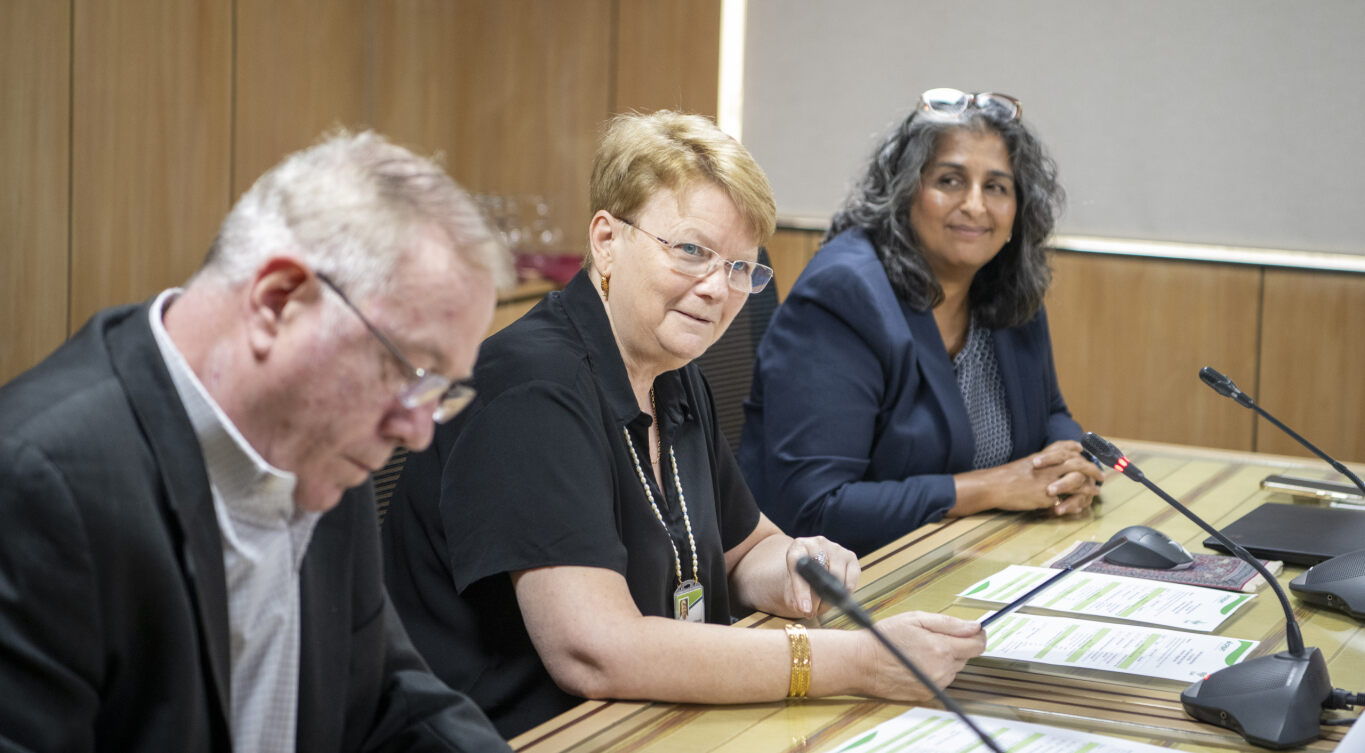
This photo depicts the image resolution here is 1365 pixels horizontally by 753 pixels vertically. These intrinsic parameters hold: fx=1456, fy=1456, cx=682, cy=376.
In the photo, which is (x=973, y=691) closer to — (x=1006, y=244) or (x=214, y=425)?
(x=214, y=425)

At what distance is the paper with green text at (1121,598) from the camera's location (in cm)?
180

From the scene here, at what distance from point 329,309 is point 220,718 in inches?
12.2

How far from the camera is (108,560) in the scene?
95 cm

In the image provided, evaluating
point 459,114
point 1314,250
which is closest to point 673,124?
point 1314,250

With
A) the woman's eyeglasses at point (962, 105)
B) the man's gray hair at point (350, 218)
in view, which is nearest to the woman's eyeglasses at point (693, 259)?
the man's gray hair at point (350, 218)

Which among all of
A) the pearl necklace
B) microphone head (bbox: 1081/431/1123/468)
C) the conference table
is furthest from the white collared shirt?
microphone head (bbox: 1081/431/1123/468)

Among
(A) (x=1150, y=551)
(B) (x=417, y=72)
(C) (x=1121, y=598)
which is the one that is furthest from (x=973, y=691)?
(B) (x=417, y=72)

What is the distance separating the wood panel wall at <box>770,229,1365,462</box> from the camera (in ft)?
13.9

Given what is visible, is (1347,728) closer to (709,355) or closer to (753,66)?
(709,355)

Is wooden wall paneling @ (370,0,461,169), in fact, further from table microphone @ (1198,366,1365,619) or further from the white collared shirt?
the white collared shirt

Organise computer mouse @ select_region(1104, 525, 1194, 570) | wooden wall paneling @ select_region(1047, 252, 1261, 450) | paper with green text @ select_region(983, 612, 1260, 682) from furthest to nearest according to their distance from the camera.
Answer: wooden wall paneling @ select_region(1047, 252, 1261, 450), computer mouse @ select_region(1104, 525, 1194, 570), paper with green text @ select_region(983, 612, 1260, 682)

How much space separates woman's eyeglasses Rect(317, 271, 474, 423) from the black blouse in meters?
0.45

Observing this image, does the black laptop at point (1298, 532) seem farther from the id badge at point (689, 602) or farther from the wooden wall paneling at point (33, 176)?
the wooden wall paneling at point (33, 176)

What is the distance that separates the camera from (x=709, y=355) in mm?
2664
